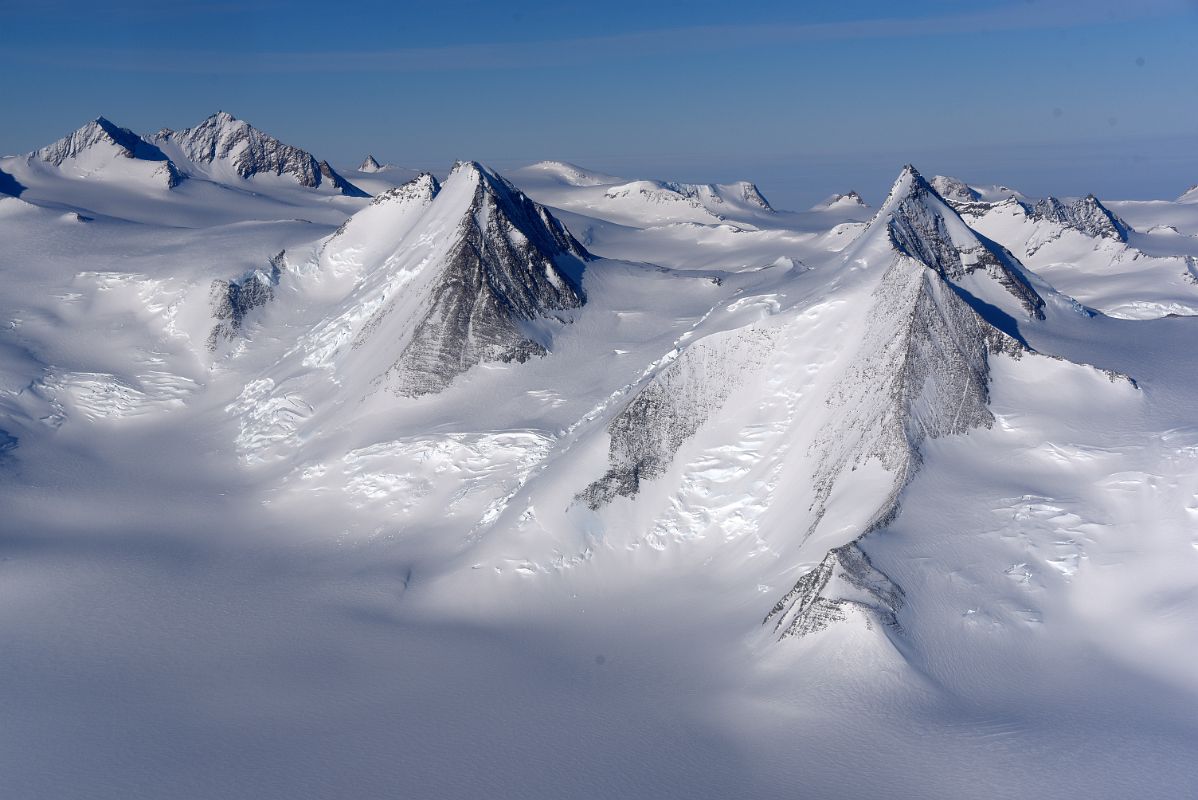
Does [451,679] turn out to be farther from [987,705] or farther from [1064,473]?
[1064,473]

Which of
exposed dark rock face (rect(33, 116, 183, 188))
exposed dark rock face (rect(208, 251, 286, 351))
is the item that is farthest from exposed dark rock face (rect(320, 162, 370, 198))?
exposed dark rock face (rect(208, 251, 286, 351))

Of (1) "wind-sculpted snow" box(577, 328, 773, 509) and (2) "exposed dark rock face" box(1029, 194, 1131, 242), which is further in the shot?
(2) "exposed dark rock face" box(1029, 194, 1131, 242)

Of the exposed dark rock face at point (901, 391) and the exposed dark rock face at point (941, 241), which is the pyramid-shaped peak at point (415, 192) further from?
the exposed dark rock face at point (901, 391)

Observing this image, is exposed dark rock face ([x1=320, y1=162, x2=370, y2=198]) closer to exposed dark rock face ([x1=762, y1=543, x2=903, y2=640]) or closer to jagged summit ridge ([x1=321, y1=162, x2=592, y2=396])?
jagged summit ridge ([x1=321, y1=162, x2=592, y2=396])

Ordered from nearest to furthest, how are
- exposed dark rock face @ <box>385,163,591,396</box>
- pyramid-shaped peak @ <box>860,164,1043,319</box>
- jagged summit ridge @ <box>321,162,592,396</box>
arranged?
pyramid-shaped peak @ <box>860,164,1043,319</box>
exposed dark rock face @ <box>385,163,591,396</box>
jagged summit ridge @ <box>321,162,592,396</box>

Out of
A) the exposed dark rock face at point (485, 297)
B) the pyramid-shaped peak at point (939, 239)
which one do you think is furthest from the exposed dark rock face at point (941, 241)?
the exposed dark rock face at point (485, 297)

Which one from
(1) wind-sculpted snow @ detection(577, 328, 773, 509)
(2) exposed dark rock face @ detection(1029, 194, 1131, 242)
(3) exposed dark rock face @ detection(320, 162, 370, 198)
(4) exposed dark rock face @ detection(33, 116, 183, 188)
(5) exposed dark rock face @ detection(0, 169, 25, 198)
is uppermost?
(2) exposed dark rock face @ detection(1029, 194, 1131, 242)

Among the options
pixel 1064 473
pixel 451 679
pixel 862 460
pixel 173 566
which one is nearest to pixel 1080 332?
pixel 1064 473

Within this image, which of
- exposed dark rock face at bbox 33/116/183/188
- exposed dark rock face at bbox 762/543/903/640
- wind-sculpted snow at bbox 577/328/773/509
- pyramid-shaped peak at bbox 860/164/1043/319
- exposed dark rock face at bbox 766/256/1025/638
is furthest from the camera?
exposed dark rock face at bbox 33/116/183/188
